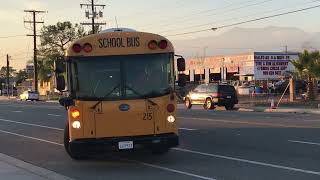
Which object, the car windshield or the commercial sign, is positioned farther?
the commercial sign

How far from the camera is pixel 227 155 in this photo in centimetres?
1395

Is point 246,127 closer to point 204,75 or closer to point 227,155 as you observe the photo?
point 227,155

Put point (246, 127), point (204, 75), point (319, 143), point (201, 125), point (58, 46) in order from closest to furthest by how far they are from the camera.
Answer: point (319, 143)
point (246, 127)
point (201, 125)
point (204, 75)
point (58, 46)

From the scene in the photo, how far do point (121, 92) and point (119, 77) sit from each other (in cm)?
33

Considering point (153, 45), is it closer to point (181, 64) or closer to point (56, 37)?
point (181, 64)

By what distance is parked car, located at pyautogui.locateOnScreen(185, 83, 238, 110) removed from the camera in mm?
39594

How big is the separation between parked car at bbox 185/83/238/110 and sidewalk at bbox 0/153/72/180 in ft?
87.9

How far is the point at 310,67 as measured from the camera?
42.0 m

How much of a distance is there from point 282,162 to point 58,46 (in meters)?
92.7

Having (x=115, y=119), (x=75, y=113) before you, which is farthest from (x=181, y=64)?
(x=75, y=113)

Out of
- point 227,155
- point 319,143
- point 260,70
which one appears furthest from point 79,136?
point 260,70

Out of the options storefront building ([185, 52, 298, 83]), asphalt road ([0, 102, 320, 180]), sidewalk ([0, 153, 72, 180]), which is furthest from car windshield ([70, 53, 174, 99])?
storefront building ([185, 52, 298, 83])

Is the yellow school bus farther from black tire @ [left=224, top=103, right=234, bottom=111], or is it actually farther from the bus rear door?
black tire @ [left=224, top=103, right=234, bottom=111]

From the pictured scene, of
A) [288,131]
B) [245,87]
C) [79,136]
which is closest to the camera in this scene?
[79,136]
